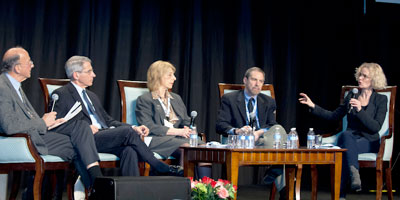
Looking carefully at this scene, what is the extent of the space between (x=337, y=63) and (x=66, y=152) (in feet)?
11.1

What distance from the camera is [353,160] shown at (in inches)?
168

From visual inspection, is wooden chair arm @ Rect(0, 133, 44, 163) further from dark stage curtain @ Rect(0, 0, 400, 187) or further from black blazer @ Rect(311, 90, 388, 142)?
black blazer @ Rect(311, 90, 388, 142)

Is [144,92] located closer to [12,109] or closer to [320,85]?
[12,109]

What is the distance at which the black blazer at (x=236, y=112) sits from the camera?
182 inches

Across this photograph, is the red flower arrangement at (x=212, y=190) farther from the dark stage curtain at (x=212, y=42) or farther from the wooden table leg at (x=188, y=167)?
the dark stage curtain at (x=212, y=42)

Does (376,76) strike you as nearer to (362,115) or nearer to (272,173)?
(362,115)

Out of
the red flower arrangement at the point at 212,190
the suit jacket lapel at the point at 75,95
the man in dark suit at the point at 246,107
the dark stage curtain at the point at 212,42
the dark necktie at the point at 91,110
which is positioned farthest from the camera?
the dark stage curtain at the point at 212,42

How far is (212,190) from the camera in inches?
115

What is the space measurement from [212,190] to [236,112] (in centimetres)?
177

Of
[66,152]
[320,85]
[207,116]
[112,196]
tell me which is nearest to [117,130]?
[66,152]

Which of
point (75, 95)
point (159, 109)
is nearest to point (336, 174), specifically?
point (159, 109)

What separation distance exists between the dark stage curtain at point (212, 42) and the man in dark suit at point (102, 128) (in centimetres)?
99

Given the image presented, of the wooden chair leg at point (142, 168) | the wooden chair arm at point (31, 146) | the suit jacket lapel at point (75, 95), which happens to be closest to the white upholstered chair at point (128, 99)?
the suit jacket lapel at point (75, 95)

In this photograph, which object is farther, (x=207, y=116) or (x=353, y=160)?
(x=207, y=116)
